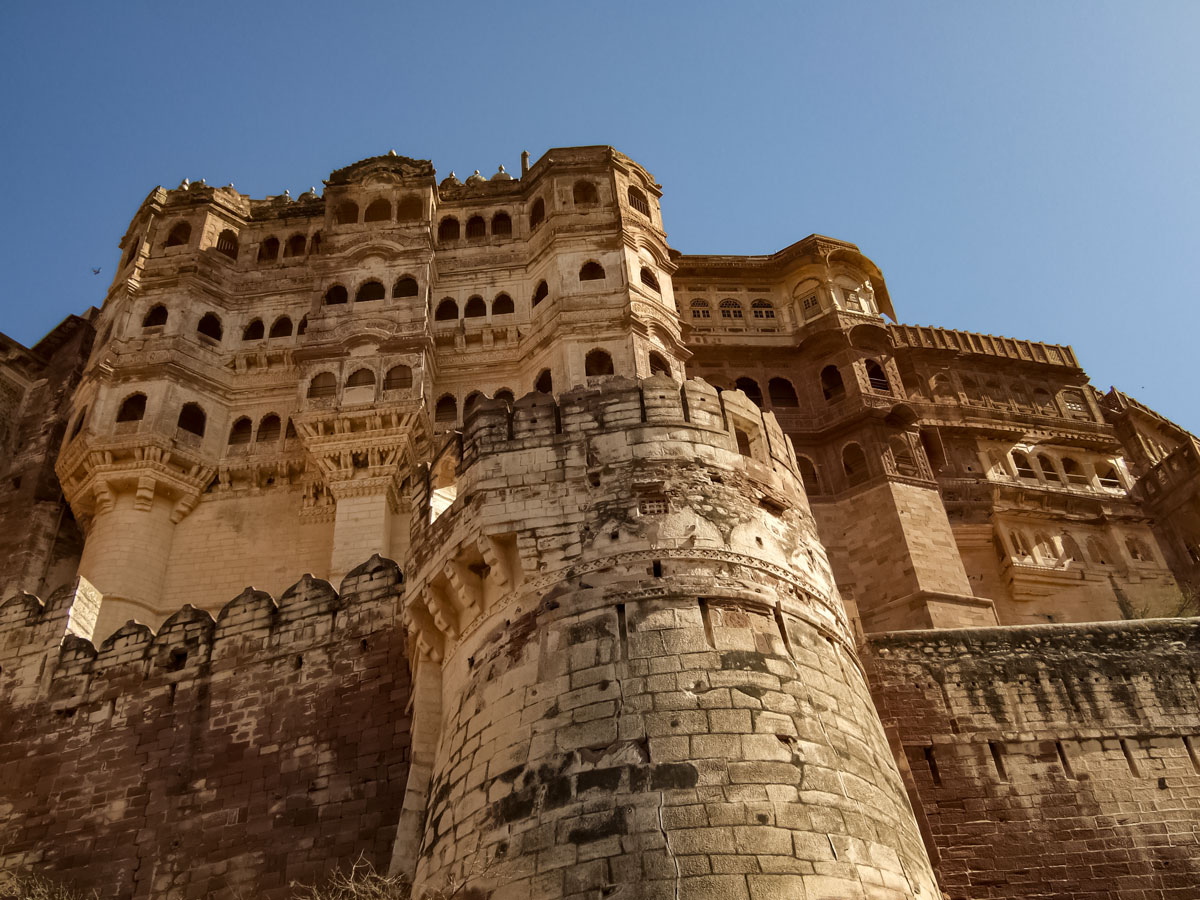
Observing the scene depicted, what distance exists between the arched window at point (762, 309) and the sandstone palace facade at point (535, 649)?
6.30 metres

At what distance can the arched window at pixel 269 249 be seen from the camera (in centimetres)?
3206

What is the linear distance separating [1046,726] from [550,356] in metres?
16.4

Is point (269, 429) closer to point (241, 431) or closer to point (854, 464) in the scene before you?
point (241, 431)

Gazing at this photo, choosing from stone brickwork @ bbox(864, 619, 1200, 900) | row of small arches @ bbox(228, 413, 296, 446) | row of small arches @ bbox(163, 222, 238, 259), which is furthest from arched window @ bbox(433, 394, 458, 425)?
stone brickwork @ bbox(864, 619, 1200, 900)

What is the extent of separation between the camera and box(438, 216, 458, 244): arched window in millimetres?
31922

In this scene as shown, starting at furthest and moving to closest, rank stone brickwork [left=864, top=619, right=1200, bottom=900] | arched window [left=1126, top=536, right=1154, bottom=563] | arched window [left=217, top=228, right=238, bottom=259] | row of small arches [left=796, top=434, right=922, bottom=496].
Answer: arched window [left=217, top=228, right=238, bottom=259], arched window [left=1126, top=536, right=1154, bottom=563], row of small arches [left=796, top=434, right=922, bottom=496], stone brickwork [left=864, top=619, right=1200, bottom=900]

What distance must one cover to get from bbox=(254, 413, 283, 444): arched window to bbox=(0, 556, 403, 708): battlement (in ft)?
38.4

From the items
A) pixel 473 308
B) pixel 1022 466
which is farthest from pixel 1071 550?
pixel 473 308

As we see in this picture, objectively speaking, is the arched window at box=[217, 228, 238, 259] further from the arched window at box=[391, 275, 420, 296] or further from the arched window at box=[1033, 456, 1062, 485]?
the arched window at box=[1033, 456, 1062, 485]

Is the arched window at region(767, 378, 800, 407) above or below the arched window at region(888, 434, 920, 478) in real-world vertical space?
above

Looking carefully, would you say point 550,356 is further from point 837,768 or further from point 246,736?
point 837,768

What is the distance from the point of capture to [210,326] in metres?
29.5

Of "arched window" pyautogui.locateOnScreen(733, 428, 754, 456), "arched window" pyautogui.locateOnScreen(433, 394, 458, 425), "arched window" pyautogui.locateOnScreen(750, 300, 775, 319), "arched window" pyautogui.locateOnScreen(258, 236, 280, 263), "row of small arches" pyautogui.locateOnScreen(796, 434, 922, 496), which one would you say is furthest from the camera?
"arched window" pyautogui.locateOnScreen(750, 300, 775, 319)

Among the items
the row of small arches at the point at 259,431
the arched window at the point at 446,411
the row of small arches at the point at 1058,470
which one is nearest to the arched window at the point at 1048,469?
the row of small arches at the point at 1058,470
